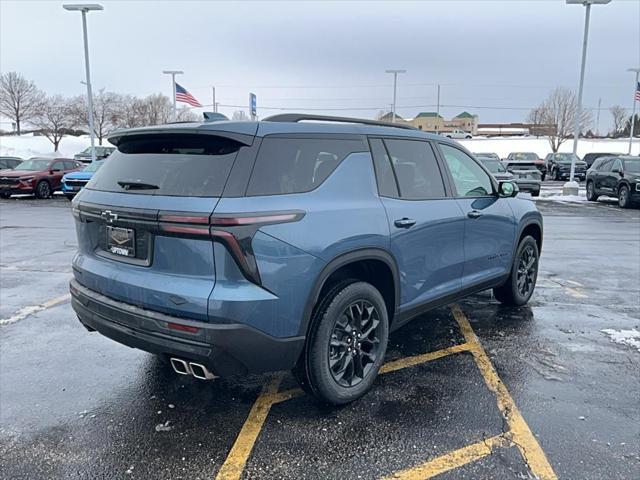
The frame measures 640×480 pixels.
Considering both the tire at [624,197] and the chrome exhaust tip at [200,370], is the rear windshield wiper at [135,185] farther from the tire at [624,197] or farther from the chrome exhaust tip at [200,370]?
the tire at [624,197]

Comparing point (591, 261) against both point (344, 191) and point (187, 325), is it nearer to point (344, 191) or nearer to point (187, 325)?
point (344, 191)

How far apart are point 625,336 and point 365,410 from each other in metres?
2.91

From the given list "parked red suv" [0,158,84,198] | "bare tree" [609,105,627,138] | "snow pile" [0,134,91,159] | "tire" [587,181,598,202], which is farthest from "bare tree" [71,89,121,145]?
"bare tree" [609,105,627,138]

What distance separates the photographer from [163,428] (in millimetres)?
3123

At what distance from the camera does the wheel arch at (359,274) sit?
2.96 m

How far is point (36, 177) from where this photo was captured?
1947 cm

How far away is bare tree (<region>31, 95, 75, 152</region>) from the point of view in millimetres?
50406

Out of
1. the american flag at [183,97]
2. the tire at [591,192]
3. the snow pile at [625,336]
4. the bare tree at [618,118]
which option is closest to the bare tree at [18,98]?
the american flag at [183,97]

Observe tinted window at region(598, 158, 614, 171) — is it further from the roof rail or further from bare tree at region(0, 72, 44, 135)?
bare tree at region(0, 72, 44, 135)

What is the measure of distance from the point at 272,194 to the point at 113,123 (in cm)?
5832

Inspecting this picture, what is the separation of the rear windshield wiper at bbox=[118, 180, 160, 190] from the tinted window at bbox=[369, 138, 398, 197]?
4.89 ft

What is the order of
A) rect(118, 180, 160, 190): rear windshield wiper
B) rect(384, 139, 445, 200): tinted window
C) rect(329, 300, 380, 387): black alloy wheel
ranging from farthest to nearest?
rect(384, 139, 445, 200): tinted window
rect(329, 300, 380, 387): black alloy wheel
rect(118, 180, 160, 190): rear windshield wiper

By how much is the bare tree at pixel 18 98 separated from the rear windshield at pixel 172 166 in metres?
57.1

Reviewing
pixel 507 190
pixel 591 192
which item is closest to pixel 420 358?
pixel 507 190
